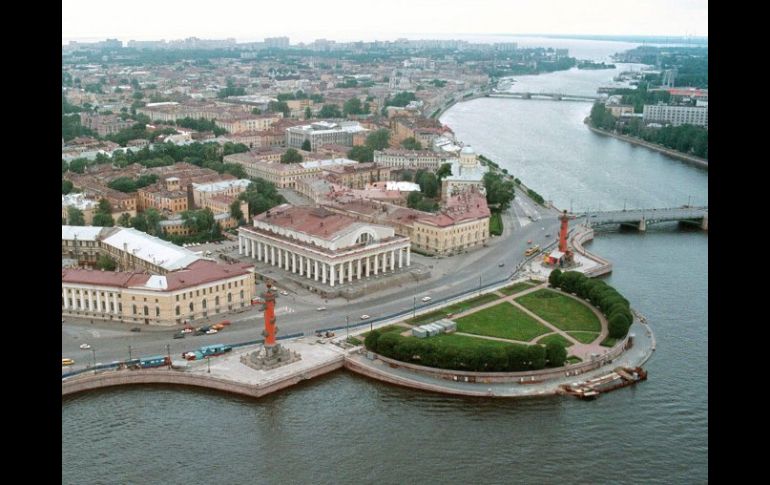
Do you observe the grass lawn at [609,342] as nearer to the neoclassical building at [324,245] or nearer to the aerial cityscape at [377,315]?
the aerial cityscape at [377,315]

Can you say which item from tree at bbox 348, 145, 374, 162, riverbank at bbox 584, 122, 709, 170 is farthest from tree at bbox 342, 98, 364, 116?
tree at bbox 348, 145, 374, 162

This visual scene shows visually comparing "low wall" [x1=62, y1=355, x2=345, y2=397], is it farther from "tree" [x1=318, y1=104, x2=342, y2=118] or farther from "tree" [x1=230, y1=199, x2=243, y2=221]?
"tree" [x1=318, y1=104, x2=342, y2=118]

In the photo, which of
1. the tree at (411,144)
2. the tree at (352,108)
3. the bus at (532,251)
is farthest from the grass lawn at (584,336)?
the tree at (352,108)

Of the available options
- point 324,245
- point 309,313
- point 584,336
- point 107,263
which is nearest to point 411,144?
point 324,245

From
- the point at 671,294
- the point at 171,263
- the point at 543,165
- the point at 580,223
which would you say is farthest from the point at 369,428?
the point at 543,165

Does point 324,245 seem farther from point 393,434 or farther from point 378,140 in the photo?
point 378,140

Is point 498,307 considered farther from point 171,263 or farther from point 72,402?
point 72,402

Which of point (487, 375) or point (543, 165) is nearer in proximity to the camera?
point (487, 375)
